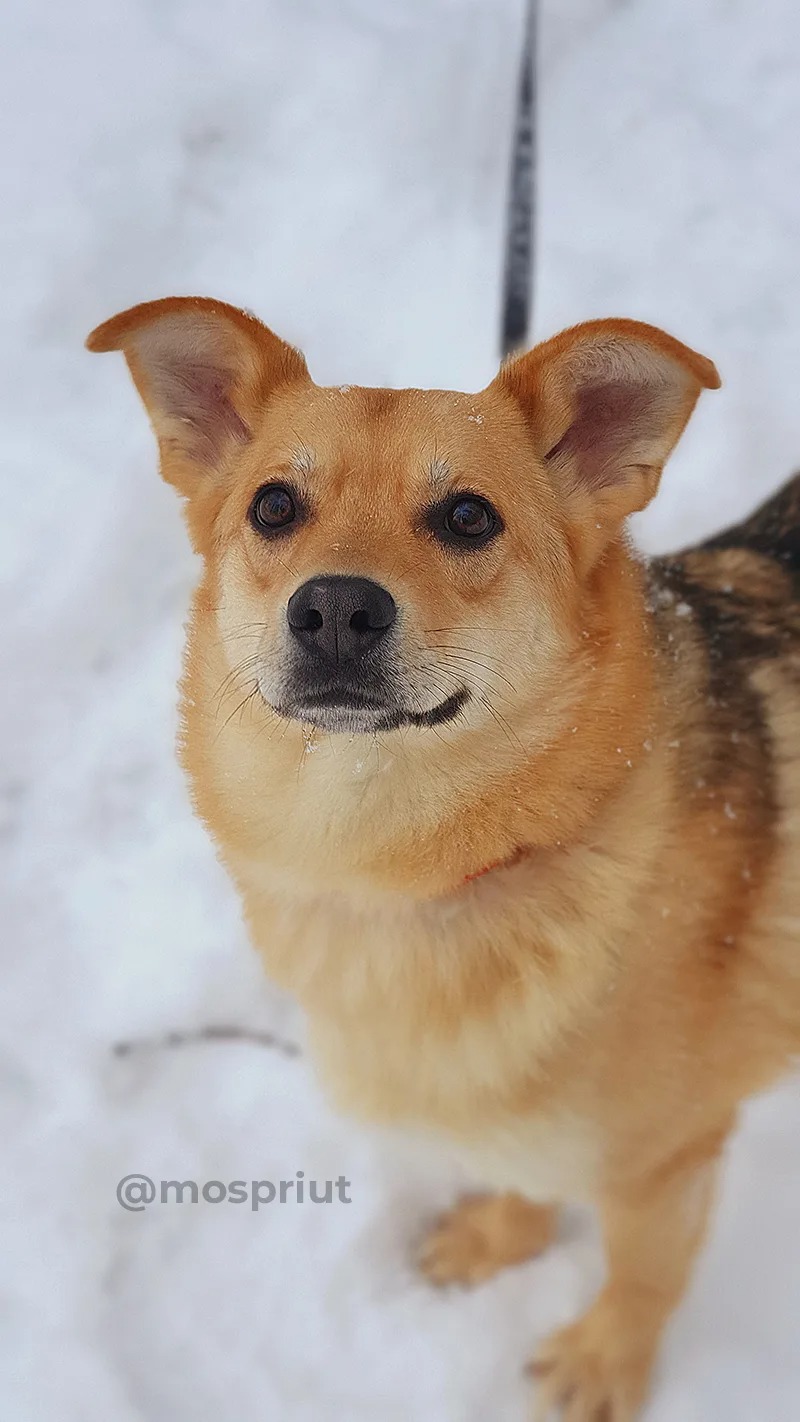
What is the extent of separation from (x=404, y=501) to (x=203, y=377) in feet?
2.05

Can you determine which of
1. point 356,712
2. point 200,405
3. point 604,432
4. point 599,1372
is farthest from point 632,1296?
point 200,405

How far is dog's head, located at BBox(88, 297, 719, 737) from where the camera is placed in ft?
6.36

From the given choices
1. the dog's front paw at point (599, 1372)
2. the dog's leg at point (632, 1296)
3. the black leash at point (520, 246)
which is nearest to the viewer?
the dog's leg at point (632, 1296)

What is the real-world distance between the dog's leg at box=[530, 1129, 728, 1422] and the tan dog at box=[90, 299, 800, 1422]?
2 centimetres

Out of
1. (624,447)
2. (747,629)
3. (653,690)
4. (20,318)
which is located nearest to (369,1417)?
(653,690)

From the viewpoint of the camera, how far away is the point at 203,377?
238cm

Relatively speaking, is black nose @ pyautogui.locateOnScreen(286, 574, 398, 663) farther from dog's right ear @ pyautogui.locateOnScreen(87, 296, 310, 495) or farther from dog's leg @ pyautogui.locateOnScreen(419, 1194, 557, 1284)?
dog's leg @ pyautogui.locateOnScreen(419, 1194, 557, 1284)

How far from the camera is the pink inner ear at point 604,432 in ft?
7.07

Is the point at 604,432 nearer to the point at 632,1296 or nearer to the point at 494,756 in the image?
the point at 494,756

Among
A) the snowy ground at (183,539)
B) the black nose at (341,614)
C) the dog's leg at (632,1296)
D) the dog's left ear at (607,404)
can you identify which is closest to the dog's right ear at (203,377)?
the dog's left ear at (607,404)

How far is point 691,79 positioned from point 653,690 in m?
4.25

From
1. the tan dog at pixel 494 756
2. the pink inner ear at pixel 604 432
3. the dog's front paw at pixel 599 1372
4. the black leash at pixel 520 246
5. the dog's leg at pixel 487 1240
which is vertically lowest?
the dog's front paw at pixel 599 1372

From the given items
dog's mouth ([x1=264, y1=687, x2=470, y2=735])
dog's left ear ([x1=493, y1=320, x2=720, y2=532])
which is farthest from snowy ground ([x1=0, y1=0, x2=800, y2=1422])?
dog's left ear ([x1=493, y1=320, x2=720, y2=532])

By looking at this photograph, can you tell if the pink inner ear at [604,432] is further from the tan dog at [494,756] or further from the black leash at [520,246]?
the black leash at [520,246]
